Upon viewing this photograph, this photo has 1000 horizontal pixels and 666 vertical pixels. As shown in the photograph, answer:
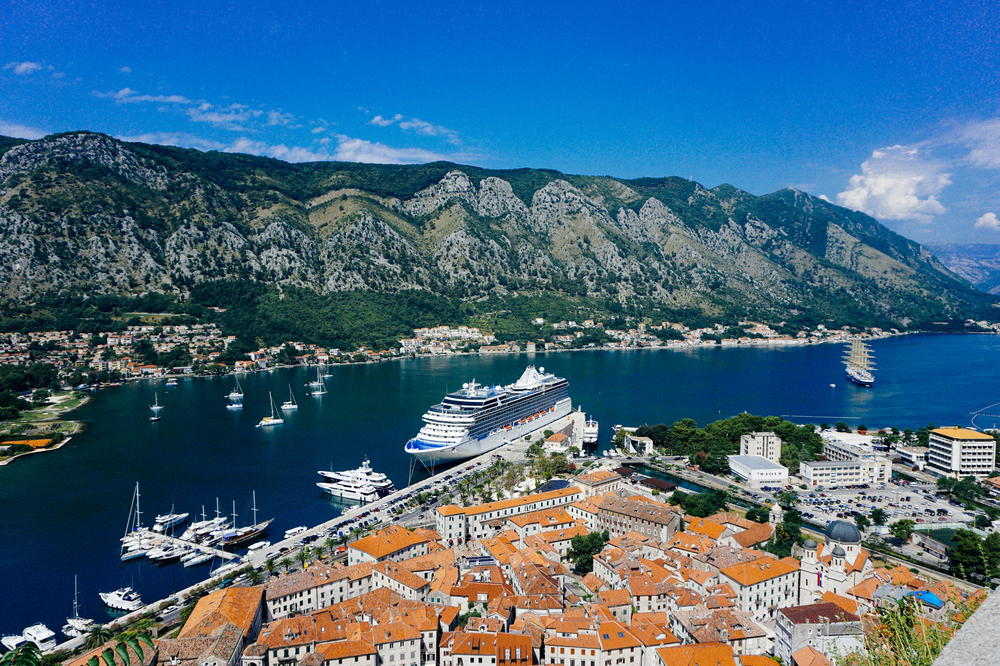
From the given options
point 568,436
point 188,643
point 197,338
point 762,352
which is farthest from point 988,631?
point 762,352

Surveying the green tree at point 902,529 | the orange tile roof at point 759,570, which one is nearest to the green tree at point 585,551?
the orange tile roof at point 759,570

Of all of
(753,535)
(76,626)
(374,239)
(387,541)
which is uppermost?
(374,239)

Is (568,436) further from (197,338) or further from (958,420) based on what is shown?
(197,338)

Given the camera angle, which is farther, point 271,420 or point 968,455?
point 271,420

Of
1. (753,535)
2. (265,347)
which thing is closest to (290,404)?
(265,347)

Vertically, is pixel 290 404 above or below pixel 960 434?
below

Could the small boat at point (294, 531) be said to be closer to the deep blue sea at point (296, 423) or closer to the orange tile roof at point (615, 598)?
the deep blue sea at point (296, 423)

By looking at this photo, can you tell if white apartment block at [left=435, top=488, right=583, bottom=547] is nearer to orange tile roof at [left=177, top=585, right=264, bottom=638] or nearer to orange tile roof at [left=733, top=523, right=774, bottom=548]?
orange tile roof at [left=733, top=523, right=774, bottom=548]

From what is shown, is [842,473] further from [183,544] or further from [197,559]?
[183,544]
